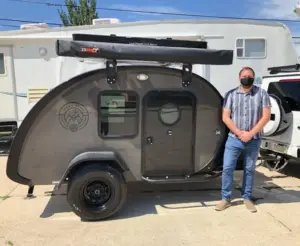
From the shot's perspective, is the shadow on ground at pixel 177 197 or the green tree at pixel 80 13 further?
the green tree at pixel 80 13

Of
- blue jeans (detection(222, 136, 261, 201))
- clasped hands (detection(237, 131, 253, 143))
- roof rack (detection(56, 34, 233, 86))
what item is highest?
roof rack (detection(56, 34, 233, 86))

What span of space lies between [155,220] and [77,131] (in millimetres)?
1535

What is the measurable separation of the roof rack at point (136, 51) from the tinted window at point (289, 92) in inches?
82.8

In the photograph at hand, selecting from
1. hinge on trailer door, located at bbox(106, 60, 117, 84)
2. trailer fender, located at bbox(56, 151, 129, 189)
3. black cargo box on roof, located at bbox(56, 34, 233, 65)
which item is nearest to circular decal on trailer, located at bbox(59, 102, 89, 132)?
trailer fender, located at bbox(56, 151, 129, 189)

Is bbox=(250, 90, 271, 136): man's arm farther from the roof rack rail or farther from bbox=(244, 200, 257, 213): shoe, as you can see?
the roof rack rail

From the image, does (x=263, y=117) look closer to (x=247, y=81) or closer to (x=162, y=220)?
(x=247, y=81)

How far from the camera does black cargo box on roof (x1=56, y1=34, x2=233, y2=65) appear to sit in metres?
4.25

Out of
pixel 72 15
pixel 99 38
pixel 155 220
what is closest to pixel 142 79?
pixel 99 38

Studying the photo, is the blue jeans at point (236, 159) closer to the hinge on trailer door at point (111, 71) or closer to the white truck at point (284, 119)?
the white truck at point (284, 119)

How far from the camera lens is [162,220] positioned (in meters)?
4.58

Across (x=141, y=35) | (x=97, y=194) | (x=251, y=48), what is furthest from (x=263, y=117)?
(x=141, y=35)

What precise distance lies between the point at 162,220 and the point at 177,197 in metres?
0.97

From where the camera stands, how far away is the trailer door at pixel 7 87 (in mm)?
8945

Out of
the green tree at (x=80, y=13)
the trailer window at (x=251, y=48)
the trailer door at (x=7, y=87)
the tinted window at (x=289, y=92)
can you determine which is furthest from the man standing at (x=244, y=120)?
the green tree at (x=80, y=13)
